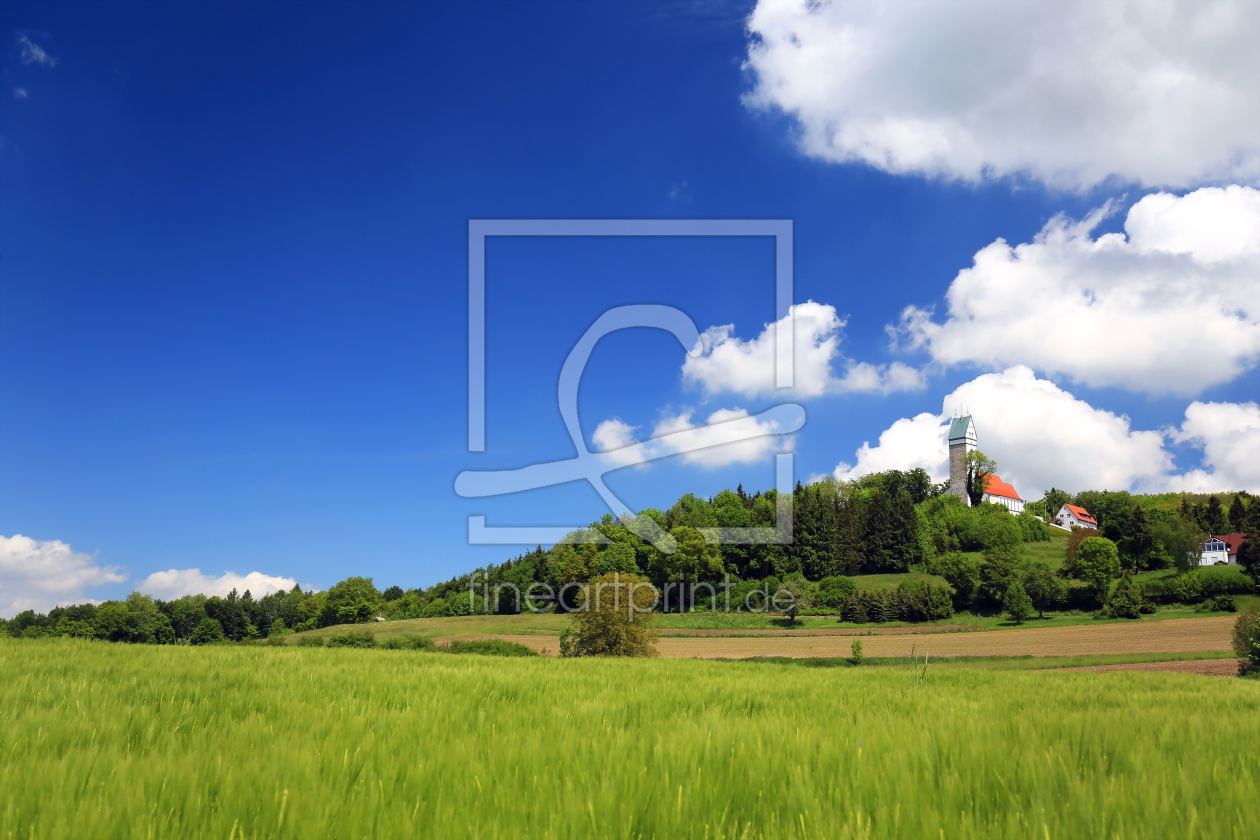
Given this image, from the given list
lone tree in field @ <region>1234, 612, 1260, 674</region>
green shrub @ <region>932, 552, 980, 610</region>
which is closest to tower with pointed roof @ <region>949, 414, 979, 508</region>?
green shrub @ <region>932, 552, 980, 610</region>

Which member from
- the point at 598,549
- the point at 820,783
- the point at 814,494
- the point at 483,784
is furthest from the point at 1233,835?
the point at 814,494

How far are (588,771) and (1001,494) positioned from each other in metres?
209

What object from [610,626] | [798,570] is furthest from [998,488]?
[610,626]

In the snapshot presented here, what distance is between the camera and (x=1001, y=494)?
180750mm

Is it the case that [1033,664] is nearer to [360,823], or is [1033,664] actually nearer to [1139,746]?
[1139,746]

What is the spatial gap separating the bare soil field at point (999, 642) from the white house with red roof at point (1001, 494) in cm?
11799

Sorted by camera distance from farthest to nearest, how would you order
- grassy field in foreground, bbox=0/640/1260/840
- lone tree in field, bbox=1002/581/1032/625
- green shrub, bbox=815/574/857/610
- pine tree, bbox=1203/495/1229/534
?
pine tree, bbox=1203/495/1229/534
green shrub, bbox=815/574/857/610
lone tree in field, bbox=1002/581/1032/625
grassy field in foreground, bbox=0/640/1260/840

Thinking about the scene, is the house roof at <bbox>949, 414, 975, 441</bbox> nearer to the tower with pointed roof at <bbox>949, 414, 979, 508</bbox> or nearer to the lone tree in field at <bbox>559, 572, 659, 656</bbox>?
the tower with pointed roof at <bbox>949, 414, 979, 508</bbox>

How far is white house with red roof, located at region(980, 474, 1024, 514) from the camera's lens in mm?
176500

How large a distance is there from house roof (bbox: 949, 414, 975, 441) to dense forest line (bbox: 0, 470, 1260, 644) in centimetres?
4671

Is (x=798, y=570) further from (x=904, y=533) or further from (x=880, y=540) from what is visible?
(x=904, y=533)

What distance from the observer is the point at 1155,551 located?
10588 centimetres

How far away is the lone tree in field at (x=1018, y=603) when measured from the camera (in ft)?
253

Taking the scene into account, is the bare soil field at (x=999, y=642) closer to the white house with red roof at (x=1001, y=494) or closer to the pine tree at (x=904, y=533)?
the pine tree at (x=904, y=533)
